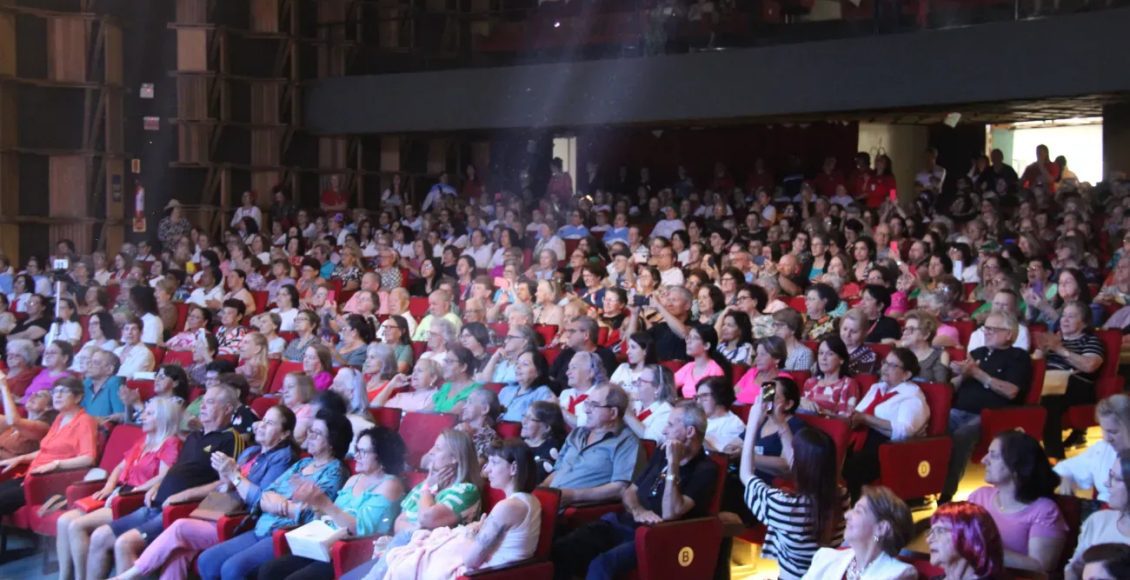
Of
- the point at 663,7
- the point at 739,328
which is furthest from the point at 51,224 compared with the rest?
the point at 739,328

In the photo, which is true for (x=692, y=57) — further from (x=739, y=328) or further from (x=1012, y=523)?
(x=1012, y=523)

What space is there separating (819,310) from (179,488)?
2870 millimetres

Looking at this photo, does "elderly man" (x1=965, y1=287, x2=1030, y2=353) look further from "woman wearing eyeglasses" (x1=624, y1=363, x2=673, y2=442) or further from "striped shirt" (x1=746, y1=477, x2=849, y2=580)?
"striped shirt" (x1=746, y1=477, x2=849, y2=580)

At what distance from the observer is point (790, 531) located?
3.60m

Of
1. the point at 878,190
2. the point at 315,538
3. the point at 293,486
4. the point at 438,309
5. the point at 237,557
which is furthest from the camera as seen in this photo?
the point at 878,190

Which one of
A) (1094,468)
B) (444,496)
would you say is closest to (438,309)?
(444,496)

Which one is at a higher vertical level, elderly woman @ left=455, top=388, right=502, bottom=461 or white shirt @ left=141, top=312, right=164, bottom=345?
white shirt @ left=141, top=312, right=164, bottom=345

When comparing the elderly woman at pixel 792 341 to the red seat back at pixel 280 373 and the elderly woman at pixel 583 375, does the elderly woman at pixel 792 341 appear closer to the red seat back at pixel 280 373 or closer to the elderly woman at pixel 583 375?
the elderly woman at pixel 583 375

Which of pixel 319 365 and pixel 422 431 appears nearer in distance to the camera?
pixel 422 431

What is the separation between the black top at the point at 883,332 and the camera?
5859 millimetres

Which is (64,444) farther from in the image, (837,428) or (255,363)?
(837,428)

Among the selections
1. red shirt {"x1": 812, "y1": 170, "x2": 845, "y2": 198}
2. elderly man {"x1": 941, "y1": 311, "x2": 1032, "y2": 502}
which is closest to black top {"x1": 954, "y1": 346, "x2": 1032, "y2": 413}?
elderly man {"x1": 941, "y1": 311, "x2": 1032, "y2": 502}

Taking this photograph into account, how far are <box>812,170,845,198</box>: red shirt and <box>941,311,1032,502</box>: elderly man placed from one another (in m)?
6.06

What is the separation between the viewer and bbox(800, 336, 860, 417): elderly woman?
477 cm
